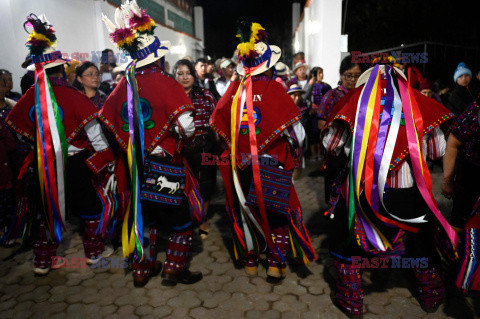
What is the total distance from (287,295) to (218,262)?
83cm

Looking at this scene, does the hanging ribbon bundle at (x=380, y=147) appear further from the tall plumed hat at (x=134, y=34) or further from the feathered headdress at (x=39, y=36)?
the feathered headdress at (x=39, y=36)

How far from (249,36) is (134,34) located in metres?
0.91

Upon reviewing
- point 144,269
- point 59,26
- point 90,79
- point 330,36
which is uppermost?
point 59,26

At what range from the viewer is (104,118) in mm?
2834

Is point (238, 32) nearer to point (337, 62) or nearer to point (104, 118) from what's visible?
point (104, 118)

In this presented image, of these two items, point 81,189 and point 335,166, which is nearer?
point 81,189

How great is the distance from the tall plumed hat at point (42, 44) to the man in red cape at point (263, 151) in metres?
1.47

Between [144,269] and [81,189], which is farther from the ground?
[81,189]

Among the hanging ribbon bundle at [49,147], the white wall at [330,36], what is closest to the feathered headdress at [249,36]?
the hanging ribbon bundle at [49,147]

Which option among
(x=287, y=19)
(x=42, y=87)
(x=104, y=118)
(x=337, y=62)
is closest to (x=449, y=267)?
(x=104, y=118)

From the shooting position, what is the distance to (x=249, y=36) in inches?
113

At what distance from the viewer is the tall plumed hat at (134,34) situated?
9.21ft

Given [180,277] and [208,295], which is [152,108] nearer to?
[180,277]

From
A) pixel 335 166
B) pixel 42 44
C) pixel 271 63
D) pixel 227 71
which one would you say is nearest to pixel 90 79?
pixel 42 44
